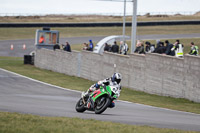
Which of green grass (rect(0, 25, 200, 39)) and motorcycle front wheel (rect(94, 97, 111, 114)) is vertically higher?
green grass (rect(0, 25, 200, 39))

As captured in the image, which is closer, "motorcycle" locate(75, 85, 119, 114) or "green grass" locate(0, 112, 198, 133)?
"green grass" locate(0, 112, 198, 133)

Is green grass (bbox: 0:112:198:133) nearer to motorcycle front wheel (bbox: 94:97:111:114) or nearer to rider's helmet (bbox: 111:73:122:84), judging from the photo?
motorcycle front wheel (bbox: 94:97:111:114)

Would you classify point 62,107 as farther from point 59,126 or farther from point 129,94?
point 129,94

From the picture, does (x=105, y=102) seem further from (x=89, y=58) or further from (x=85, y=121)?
(x=89, y=58)

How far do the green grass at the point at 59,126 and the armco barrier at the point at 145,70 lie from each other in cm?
935

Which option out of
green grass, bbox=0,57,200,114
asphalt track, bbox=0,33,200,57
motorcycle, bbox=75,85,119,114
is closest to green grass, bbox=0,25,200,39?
asphalt track, bbox=0,33,200,57

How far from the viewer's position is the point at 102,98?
1253cm

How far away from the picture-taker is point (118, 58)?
2583 cm

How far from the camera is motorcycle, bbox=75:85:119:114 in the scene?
12398 mm

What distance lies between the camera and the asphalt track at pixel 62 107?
1191 centimetres

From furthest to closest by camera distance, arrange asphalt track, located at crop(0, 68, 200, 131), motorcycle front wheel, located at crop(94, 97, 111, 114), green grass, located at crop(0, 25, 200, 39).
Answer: green grass, located at crop(0, 25, 200, 39), motorcycle front wheel, located at crop(94, 97, 111, 114), asphalt track, located at crop(0, 68, 200, 131)

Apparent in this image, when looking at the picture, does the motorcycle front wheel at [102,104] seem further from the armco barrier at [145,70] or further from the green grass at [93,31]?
the green grass at [93,31]

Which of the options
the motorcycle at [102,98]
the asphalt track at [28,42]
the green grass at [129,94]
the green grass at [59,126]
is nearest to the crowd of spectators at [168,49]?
the green grass at [129,94]

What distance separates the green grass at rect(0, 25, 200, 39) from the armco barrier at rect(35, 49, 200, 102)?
32341mm
